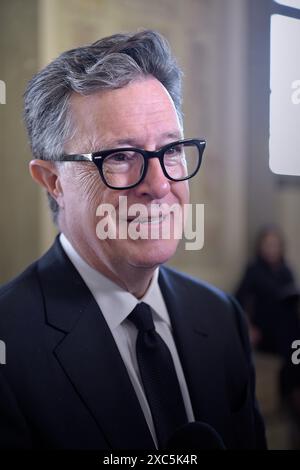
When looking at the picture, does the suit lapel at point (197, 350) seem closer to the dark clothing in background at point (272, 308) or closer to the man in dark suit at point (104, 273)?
the man in dark suit at point (104, 273)

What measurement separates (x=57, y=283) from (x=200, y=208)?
0.26 m

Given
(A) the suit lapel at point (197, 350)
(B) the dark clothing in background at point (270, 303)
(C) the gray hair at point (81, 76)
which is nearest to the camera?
(C) the gray hair at point (81, 76)

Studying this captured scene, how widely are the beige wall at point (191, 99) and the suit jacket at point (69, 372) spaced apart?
7 centimetres

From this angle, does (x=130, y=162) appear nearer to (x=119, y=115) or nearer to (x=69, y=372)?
(x=119, y=115)

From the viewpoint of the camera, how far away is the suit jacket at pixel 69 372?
2.09 feet

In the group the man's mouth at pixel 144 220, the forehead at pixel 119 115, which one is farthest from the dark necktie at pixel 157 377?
the forehead at pixel 119 115

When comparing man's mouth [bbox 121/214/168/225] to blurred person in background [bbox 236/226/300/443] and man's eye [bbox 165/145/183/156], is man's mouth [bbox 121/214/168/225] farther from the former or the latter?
blurred person in background [bbox 236/226/300/443]

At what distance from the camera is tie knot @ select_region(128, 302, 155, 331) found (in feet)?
2.31

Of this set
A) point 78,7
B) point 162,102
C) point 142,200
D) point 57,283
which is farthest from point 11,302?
point 78,7

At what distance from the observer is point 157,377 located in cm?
70

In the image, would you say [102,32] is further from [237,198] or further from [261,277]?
[261,277]

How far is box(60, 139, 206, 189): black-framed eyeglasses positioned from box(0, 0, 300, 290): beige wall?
6 centimetres

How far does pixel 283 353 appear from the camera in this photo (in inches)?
33.6

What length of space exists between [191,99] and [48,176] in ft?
0.84
